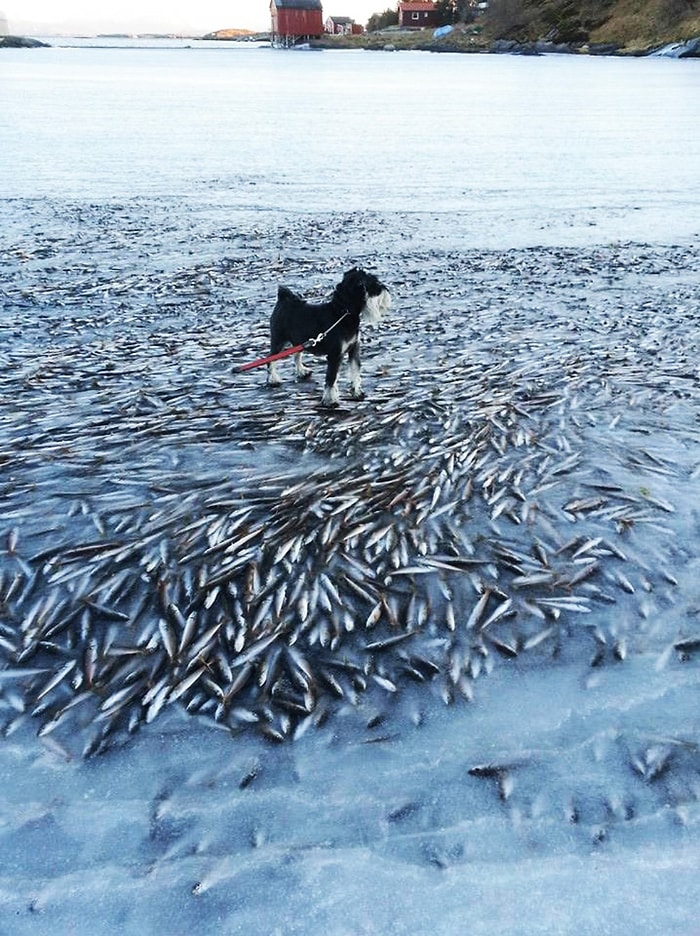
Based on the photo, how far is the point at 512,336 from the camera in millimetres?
11828

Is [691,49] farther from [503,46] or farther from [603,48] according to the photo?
[503,46]

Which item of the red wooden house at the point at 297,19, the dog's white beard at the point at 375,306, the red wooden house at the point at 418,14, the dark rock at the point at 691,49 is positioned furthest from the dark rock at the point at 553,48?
the dog's white beard at the point at 375,306

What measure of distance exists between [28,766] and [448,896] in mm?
2667

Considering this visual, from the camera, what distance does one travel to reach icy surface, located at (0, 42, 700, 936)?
3.71 metres

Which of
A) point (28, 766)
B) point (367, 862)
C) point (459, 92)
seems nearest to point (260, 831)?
point (367, 862)

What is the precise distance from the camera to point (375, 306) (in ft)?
26.7

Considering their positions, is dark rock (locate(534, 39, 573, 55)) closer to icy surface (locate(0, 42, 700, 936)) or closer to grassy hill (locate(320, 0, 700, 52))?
grassy hill (locate(320, 0, 700, 52))

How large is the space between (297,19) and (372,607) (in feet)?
686

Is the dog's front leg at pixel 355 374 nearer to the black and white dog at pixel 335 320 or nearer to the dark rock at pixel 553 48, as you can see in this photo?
the black and white dog at pixel 335 320

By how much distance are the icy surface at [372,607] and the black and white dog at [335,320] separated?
0.60m

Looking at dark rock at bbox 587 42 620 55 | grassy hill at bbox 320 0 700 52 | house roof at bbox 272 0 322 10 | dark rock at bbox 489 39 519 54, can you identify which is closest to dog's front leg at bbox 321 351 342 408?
grassy hill at bbox 320 0 700 52

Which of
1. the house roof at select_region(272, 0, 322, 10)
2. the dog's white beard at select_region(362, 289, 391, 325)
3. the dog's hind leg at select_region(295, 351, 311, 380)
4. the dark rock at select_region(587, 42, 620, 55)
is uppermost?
the dog's white beard at select_region(362, 289, 391, 325)

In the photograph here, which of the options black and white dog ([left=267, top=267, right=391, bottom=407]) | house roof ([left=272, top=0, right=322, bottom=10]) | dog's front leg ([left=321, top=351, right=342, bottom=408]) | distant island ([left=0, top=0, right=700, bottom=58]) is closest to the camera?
black and white dog ([left=267, top=267, right=391, bottom=407])

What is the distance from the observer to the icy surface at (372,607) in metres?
3.71
